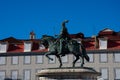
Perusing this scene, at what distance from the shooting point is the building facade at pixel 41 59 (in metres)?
58.5

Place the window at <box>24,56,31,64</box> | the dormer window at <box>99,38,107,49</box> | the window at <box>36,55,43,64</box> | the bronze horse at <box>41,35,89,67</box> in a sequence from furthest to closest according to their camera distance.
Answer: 1. the window at <box>24,56,31,64</box>
2. the window at <box>36,55,43,64</box>
3. the dormer window at <box>99,38,107,49</box>
4. the bronze horse at <box>41,35,89,67</box>

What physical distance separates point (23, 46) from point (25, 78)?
585 centimetres

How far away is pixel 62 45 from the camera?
78.1ft

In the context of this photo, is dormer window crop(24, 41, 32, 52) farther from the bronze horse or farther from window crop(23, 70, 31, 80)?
the bronze horse

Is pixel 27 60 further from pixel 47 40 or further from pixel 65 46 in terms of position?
pixel 65 46

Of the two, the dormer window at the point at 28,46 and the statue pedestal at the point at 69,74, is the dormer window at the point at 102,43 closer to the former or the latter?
the dormer window at the point at 28,46

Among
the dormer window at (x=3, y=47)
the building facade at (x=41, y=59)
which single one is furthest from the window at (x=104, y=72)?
the dormer window at (x=3, y=47)

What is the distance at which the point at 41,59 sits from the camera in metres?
61.6

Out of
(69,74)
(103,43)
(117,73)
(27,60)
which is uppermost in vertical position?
(103,43)

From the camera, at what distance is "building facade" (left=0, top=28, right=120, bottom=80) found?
5850 centimetres

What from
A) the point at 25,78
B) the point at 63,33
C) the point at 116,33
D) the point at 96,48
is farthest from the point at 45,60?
the point at 63,33

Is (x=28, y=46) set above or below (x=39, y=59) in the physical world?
above

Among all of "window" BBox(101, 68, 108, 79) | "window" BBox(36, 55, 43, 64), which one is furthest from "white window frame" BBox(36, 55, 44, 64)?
"window" BBox(101, 68, 108, 79)

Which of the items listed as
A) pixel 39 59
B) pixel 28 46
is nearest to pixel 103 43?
pixel 39 59
